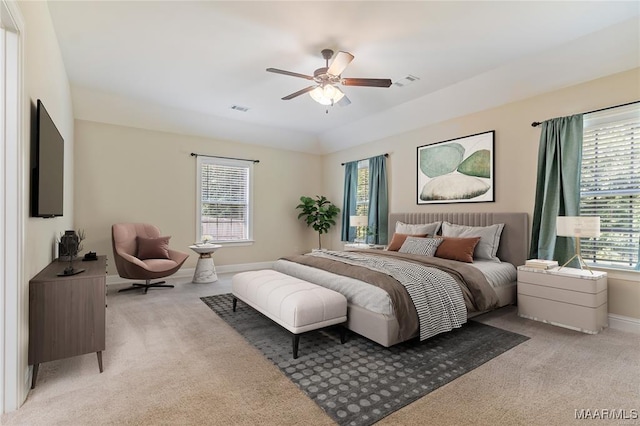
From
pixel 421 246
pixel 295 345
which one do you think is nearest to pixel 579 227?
pixel 421 246

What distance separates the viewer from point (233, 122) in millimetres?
6293

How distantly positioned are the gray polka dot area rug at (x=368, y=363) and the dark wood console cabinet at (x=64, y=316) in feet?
4.19

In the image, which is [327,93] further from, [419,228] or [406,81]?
[419,228]

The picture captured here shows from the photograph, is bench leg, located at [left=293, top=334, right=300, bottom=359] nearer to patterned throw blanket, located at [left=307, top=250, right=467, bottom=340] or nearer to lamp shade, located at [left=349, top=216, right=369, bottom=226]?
patterned throw blanket, located at [left=307, top=250, right=467, bottom=340]

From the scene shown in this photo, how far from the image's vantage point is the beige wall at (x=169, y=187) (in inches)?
204

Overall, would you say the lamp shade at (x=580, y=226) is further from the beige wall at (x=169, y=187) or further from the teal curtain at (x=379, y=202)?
the beige wall at (x=169, y=187)

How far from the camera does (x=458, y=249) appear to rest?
4023 mm

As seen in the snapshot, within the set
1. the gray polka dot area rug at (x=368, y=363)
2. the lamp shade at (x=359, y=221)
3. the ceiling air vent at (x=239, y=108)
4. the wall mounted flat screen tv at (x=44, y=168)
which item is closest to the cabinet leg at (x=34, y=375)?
the wall mounted flat screen tv at (x=44, y=168)

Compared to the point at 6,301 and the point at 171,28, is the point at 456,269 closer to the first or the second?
the point at 6,301

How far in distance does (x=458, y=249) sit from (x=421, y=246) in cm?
51

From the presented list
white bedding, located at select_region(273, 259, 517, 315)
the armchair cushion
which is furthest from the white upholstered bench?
the armchair cushion

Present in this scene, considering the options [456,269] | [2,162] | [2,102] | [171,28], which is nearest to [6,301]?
[2,162]

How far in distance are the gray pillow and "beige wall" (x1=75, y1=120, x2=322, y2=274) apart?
11.2ft

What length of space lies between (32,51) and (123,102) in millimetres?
3152
